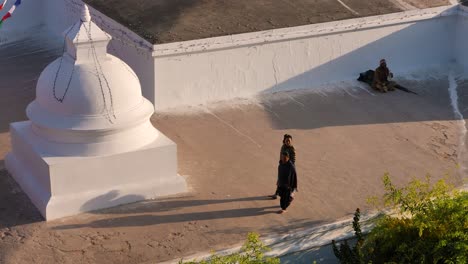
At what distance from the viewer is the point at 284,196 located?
963 centimetres

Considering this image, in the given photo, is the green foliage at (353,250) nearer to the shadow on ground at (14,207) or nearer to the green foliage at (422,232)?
the green foliage at (422,232)

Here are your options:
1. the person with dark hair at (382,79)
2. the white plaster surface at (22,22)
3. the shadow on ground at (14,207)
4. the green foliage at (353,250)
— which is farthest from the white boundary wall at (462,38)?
→ the shadow on ground at (14,207)

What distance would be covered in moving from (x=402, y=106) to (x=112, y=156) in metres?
5.23

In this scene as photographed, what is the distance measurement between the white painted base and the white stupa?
0.01m

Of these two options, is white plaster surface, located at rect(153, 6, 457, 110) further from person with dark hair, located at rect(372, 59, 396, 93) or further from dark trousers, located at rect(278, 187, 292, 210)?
dark trousers, located at rect(278, 187, 292, 210)

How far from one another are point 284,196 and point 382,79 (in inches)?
178

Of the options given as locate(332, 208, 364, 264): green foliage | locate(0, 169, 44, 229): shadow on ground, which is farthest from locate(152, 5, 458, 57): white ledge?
locate(332, 208, 364, 264): green foliage

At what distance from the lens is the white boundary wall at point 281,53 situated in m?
12.6

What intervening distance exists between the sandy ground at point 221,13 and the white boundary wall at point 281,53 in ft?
0.68

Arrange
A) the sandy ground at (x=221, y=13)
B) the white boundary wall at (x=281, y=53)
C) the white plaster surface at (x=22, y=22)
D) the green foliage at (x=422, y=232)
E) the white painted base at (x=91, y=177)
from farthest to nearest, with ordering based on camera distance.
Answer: the white plaster surface at (x=22, y=22) < the sandy ground at (x=221, y=13) < the white boundary wall at (x=281, y=53) < the white painted base at (x=91, y=177) < the green foliage at (x=422, y=232)

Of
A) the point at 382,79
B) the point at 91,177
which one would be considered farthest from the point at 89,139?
the point at 382,79

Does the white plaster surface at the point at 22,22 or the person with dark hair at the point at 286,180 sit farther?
the white plaster surface at the point at 22,22

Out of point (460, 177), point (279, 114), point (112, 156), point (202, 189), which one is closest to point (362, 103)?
point (279, 114)

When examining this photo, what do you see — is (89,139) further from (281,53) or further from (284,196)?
(281,53)
